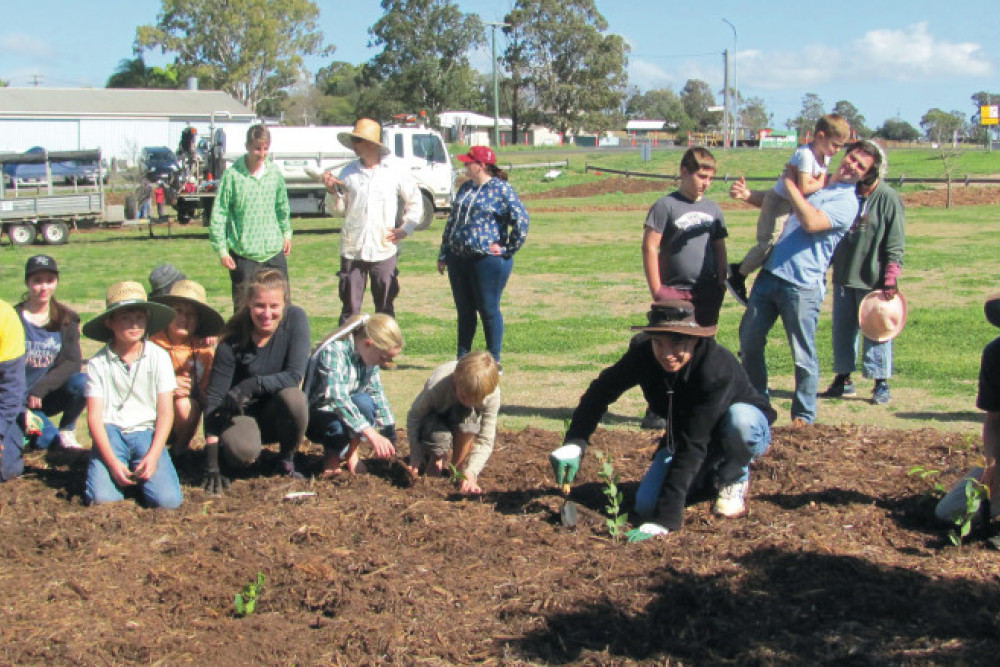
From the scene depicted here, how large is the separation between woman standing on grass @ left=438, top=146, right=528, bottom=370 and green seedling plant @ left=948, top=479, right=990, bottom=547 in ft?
13.2

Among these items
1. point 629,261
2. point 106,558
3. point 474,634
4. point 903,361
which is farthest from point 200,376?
point 629,261

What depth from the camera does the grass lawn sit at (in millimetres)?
7727

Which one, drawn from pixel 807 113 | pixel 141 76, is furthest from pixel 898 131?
pixel 141 76

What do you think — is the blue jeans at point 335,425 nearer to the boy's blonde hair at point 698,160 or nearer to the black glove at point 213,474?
the black glove at point 213,474

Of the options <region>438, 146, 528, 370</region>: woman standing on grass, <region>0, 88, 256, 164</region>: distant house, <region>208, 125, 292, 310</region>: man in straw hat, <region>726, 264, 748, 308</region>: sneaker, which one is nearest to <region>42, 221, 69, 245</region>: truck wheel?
<region>208, 125, 292, 310</region>: man in straw hat

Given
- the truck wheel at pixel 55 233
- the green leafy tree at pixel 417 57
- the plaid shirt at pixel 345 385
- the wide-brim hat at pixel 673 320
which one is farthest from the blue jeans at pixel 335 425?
the green leafy tree at pixel 417 57

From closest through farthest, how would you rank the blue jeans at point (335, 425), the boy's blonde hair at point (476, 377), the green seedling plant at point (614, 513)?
the green seedling plant at point (614, 513), the boy's blonde hair at point (476, 377), the blue jeans at point (335, 425)

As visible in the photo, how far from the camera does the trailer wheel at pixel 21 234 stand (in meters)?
23.5

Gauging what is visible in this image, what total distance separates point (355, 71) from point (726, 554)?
123 meters

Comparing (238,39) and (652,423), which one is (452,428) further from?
(238,39)

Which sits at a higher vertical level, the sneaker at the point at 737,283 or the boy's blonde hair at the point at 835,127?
the boy's blonde hair at the point at 835,127

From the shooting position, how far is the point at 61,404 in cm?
654

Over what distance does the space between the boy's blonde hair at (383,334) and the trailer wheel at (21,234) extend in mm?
20937

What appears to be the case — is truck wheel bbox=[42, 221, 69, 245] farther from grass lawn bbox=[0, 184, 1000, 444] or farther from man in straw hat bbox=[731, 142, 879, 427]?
man in straw hat bbox=[731, 142, 879, 427]
